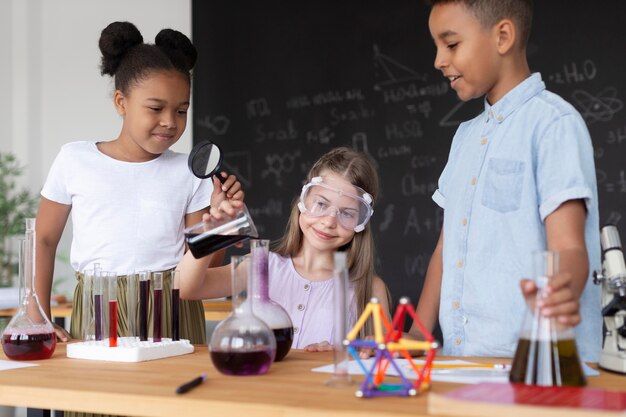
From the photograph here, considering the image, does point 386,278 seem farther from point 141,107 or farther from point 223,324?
point 223,324

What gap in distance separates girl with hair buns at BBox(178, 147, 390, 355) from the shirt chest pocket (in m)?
0.37

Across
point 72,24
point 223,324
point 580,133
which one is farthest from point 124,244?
point 72,24

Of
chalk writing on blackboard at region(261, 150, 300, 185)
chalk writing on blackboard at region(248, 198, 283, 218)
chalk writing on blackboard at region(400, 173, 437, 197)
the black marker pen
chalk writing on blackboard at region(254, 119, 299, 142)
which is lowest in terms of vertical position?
the black marker pen

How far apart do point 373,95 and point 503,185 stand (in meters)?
2.81

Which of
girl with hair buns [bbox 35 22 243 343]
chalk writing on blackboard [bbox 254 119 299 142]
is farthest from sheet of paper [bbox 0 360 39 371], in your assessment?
chalk writing on blackboard [bbox 254 119 299 142]

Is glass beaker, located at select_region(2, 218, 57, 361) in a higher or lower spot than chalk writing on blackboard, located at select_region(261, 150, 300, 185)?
lower

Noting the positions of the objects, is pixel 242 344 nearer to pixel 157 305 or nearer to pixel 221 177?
pixel 157 305

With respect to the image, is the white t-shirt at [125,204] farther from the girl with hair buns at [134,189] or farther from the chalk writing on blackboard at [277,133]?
the chalk writing on blackboard at [277,133]

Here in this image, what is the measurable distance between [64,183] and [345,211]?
3.25 ft

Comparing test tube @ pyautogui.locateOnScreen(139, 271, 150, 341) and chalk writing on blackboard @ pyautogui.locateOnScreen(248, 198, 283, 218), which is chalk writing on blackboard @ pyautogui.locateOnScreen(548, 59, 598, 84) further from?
test tube @ pyautogui.locateOnScreen(139, 271, 150, 341)

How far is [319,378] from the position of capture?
1359mm

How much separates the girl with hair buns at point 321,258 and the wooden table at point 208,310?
1321 millimetres

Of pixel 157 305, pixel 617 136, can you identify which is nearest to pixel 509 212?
pixel 157 305

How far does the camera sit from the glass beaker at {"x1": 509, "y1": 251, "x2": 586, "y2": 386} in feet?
3.78
